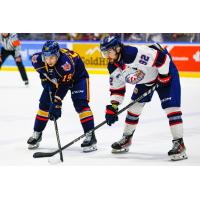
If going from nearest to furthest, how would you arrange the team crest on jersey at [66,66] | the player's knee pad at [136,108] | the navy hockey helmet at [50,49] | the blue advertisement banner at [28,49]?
the navy hockey helmet at [50,49], the team crest on jersey at [66,66], the player's knee pad at [136,108], the blue advertisement banner at [28,49]

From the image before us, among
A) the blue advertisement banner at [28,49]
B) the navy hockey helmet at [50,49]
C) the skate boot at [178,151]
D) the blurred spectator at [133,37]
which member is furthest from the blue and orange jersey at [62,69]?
the blue advertisement banner at [28,49]

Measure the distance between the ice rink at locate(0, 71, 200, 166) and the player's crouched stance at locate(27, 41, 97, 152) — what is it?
0.38 ft

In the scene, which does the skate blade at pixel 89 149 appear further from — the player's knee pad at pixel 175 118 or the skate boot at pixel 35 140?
the player's knee pad at pixel 175 118

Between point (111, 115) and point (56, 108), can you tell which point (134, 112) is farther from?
point (56, 108)

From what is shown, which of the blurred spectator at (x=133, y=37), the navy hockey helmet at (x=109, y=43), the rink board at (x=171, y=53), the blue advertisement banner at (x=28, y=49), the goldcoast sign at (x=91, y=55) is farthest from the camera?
the blue advertisement banner at (x=28, y=49)

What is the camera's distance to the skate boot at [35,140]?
3406 millimetres

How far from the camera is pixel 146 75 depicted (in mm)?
3096

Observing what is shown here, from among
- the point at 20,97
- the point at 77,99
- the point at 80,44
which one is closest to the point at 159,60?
the point at 77,99

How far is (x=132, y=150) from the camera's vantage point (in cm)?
337

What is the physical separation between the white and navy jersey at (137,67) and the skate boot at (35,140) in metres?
0.62

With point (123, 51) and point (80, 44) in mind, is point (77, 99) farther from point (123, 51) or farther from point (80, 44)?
point (80, 44)

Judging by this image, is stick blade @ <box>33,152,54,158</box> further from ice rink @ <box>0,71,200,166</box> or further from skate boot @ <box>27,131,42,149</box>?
skate boot @ <box>27,131,42,149</box>

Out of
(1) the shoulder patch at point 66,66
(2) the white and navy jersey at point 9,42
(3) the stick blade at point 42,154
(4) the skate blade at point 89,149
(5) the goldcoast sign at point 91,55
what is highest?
(1) the shoulder patch at point 66,66

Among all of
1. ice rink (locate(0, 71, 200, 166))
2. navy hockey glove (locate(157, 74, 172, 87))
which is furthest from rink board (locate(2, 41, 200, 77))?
navy hockey glove (locate(157, 74, 172, 87))
